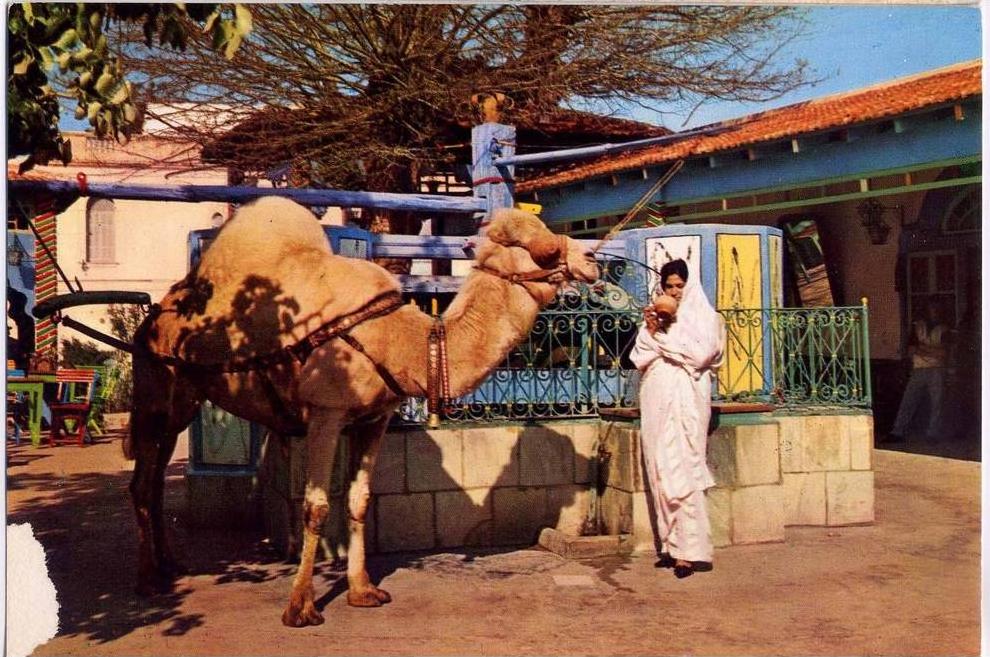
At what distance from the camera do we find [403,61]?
39.0 ft

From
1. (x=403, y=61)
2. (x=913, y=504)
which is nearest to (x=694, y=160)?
(x=403, y=61)

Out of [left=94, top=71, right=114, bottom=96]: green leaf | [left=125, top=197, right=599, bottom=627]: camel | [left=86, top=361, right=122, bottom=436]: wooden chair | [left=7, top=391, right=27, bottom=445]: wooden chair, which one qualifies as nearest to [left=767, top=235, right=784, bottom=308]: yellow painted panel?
[left=125, top=197, right=599, bottom=627]: camel

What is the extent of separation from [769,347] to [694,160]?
4.03 meters

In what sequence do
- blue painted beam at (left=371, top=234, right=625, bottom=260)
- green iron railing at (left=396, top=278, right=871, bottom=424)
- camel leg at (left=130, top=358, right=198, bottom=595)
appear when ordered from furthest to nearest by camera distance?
blue painted beam at (left=371, top=234, right=625, bottom=260), green iron railing at (left=396, top=278, right=871, bottom=424), camel leg at (left=130, top=358, right=198, bottom=595)

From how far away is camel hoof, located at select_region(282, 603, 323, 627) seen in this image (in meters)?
5.62

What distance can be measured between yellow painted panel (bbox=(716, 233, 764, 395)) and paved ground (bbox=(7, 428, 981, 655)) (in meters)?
1.27

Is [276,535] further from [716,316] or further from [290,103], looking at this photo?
[290,103]

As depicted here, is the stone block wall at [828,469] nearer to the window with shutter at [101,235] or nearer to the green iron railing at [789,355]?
the green iron railing at [789,355]

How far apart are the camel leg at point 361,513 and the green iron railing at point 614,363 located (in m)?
1.28

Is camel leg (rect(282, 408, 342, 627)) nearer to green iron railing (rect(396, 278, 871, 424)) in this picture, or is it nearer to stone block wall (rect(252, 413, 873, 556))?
stone block wall (rect(252, 413, 873, 556))

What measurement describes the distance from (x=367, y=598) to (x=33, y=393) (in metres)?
6.84

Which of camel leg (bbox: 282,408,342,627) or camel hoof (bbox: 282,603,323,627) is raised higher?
camel leg (bbox: 282,408,342,627)

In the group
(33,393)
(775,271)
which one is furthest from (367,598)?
(33,393)

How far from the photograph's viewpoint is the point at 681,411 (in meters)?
6.73
